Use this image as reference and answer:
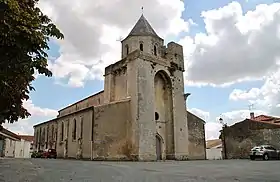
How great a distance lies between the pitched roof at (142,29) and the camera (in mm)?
37312

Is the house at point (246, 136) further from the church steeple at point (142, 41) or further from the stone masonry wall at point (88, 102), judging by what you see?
the stone masonry wall at point (88, 102)

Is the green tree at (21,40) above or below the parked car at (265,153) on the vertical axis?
above

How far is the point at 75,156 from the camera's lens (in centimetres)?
3469

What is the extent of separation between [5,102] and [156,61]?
2259 cm

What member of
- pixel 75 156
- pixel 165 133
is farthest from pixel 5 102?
pixel 165 133

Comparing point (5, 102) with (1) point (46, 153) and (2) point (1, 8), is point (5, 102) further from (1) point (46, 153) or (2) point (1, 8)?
(1) point (46, 153)

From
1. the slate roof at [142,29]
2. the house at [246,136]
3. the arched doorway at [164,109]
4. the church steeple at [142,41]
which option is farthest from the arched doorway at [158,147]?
the slate roof at [142,29]

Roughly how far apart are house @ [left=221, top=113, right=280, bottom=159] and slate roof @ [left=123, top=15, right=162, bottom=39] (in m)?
16.1

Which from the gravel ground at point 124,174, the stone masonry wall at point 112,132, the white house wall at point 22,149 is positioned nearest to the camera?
the gravel ground at point 124,174

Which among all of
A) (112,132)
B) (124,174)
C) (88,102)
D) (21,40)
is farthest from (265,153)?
(21,40)

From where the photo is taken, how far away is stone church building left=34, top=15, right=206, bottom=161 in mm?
31141

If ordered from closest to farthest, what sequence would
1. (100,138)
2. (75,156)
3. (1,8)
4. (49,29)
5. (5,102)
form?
(1,8)
(49,29)
(5,102)
(100,138)
(75,156)

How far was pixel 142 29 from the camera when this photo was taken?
38.1 m

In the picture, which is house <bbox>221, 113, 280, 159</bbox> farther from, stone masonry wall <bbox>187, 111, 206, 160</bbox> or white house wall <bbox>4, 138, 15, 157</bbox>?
white house wall <bbox>4, 138, 15, 157</bbox>
